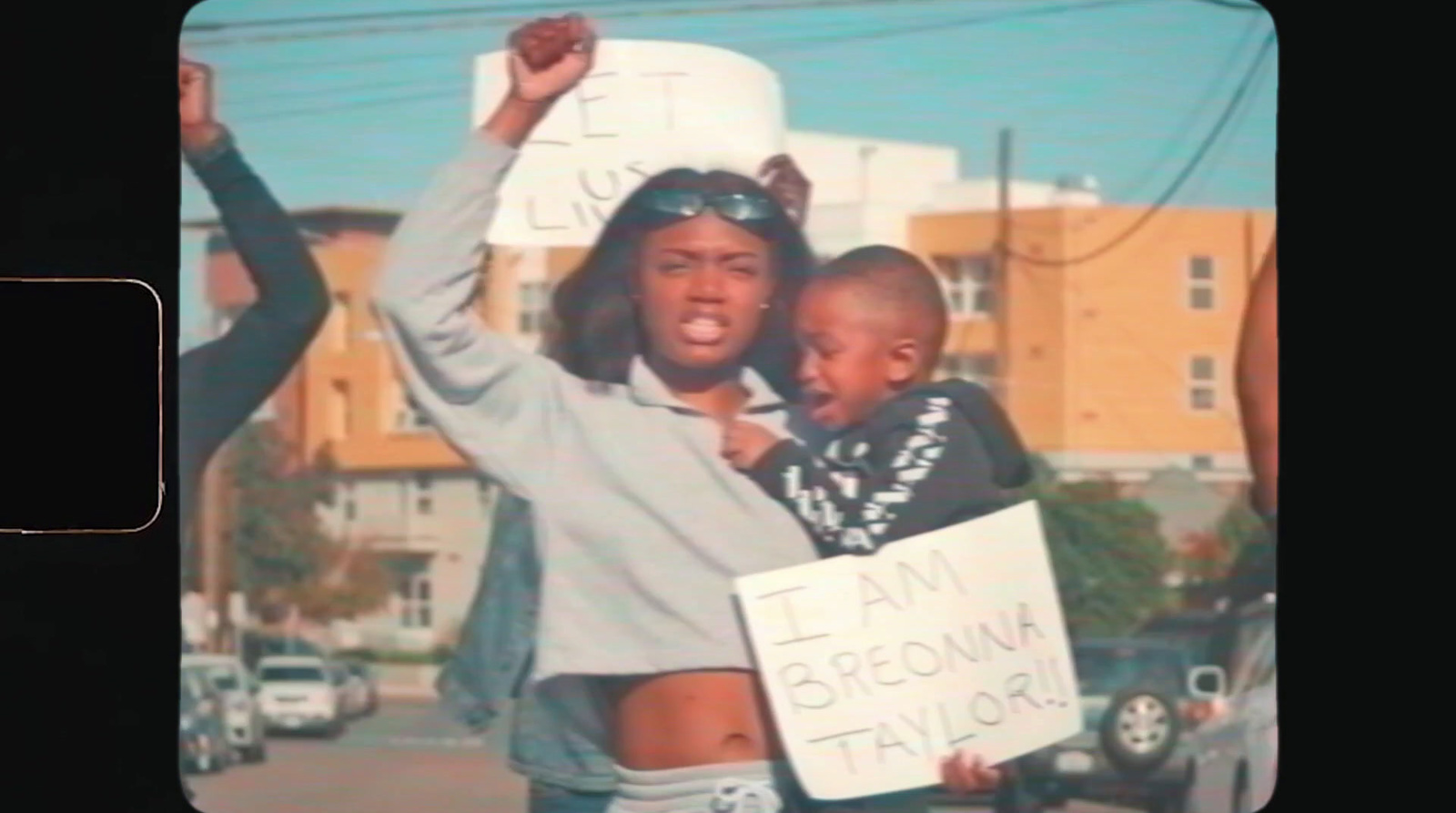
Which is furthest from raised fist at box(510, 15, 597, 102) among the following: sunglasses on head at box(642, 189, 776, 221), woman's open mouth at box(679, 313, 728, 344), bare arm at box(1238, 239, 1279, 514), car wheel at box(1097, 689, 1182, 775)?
car wheel at box(1097, 689, 1182, 775)

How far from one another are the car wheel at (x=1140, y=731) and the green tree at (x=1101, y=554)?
5.0 inches

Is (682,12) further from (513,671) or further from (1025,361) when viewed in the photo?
(513,671)

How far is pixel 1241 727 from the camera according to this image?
2.38 meters

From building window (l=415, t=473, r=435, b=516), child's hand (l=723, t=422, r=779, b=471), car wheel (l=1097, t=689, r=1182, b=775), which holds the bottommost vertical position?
car wheel (l=1097, t=689, r=1182, b=775)

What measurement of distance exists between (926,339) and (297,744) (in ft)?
4.14

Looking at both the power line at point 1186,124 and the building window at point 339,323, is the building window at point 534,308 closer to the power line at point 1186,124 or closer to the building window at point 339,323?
the building window at point 339,323

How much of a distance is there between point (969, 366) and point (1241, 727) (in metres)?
0.76

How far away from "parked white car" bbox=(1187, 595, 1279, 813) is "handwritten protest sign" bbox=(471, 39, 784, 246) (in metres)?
1.13

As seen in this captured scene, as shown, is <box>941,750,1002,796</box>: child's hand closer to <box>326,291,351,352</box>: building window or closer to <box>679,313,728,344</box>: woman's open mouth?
<box>679,313,728,344</box>: woman's open mouth

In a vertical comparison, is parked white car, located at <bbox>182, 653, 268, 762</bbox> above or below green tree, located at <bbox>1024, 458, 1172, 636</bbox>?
below

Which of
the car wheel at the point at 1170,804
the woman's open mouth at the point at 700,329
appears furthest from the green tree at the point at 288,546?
the car wheel at the point at 1170,804

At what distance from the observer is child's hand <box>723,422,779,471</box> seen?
2.32m
